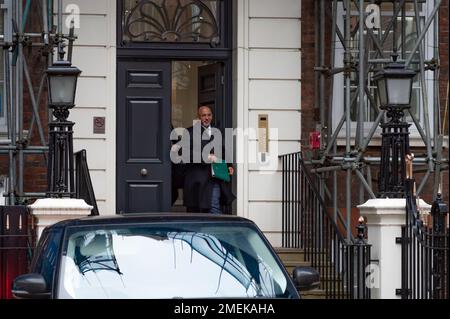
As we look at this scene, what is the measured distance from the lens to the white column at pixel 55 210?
13117 mm

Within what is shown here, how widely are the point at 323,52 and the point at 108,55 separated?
2.79 metres

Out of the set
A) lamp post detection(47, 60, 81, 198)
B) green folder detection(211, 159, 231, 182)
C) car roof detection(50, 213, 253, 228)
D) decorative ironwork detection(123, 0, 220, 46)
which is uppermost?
decorative ironwork detection(123, 0, 220, 46)

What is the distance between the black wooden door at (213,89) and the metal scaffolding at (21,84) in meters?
2.23

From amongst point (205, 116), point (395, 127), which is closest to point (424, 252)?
point (395, 127)

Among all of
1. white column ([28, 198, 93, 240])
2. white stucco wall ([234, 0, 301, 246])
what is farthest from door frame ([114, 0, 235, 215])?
white column ([28, 198, 93, 240])

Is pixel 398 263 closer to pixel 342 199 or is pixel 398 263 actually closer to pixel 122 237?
pixel 342 199

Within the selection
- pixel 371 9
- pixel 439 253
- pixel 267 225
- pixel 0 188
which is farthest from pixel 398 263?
pixel 0 188

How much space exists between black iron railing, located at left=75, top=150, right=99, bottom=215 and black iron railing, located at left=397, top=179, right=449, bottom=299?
12.3ft

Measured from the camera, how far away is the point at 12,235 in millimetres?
13383

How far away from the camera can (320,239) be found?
47.9 ft

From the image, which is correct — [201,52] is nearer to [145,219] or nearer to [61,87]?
[61,87]

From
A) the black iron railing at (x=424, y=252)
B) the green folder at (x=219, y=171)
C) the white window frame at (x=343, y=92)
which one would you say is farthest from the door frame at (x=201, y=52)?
the black iron railing at (x=424, y=252)

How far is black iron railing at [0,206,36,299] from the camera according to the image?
13.3m

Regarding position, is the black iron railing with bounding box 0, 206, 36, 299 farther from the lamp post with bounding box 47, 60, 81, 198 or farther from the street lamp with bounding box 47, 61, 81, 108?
the street lamp with bounding box 47, 61, 81, 108
